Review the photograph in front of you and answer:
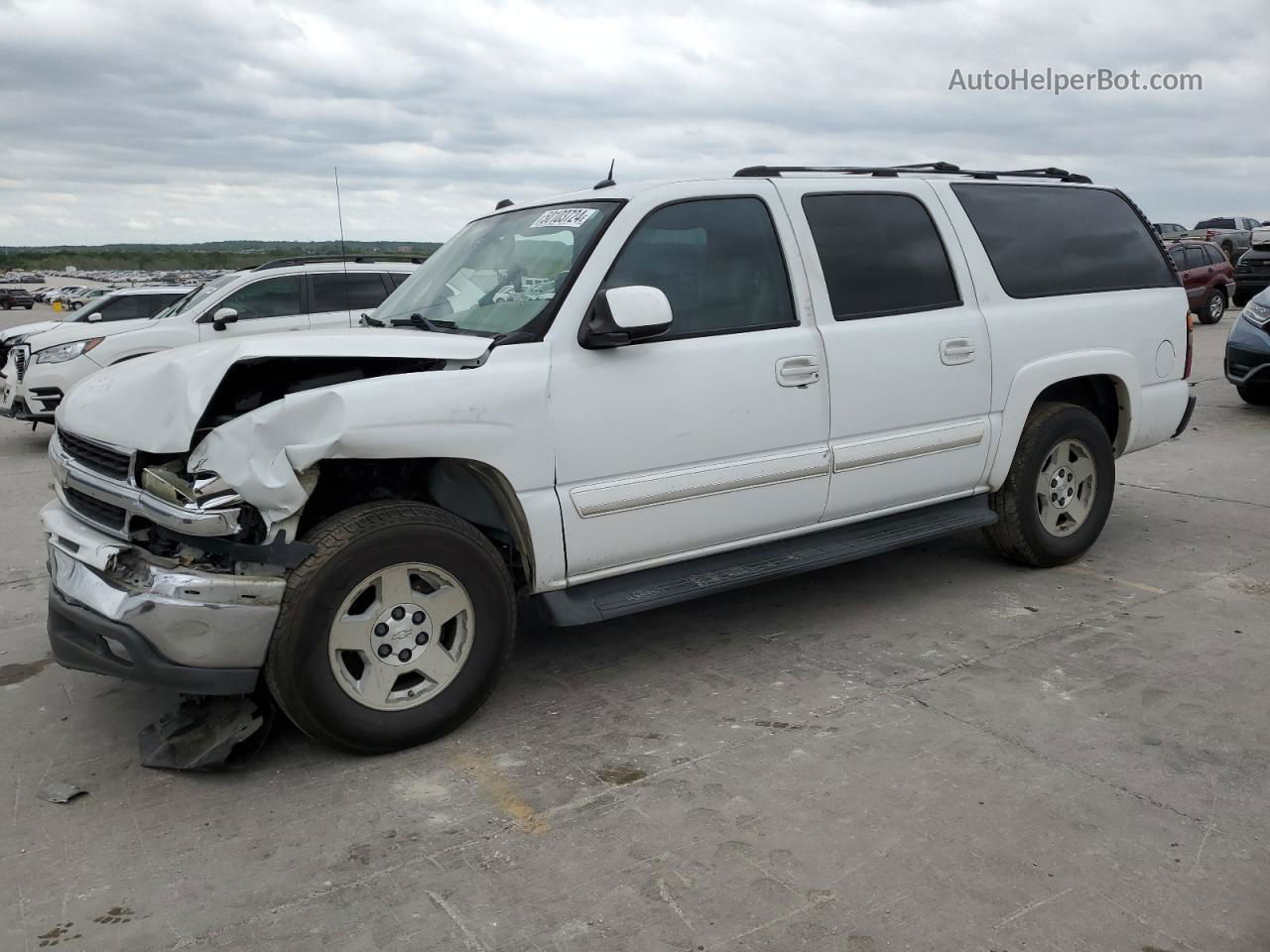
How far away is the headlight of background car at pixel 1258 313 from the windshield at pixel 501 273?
8536 millimetres

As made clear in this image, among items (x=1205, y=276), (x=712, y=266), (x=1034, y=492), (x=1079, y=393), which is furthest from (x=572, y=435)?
(x=1205, y=276)

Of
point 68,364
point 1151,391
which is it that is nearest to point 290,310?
point 68,364

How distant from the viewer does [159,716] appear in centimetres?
410

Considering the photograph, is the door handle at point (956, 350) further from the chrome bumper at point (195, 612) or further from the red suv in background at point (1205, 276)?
the red suv in background at point (1205, 276)

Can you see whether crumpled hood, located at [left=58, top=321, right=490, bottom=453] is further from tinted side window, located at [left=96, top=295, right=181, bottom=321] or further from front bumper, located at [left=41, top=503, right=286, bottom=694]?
tinted side window, located at [left=96, top=295, right=181, bottom=321]

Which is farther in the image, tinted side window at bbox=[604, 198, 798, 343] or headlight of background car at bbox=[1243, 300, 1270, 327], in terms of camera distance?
headlight of background car at bbox=[1243, 300, 1270, 327]

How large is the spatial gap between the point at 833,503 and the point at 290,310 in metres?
7.81

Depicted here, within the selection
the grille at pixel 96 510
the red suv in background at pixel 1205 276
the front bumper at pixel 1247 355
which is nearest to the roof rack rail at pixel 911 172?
the grille at pixel 96 510

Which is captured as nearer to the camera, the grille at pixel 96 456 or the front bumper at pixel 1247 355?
the grille at pixel 96 456

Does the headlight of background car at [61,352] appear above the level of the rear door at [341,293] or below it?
below

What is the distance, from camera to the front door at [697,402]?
396cm

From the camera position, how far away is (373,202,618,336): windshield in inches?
162

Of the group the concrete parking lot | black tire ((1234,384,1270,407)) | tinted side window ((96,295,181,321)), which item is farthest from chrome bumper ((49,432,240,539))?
tinted side window ((96,295,181,321))

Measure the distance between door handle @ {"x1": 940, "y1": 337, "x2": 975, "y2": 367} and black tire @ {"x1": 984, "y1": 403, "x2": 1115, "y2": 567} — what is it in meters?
0.66
